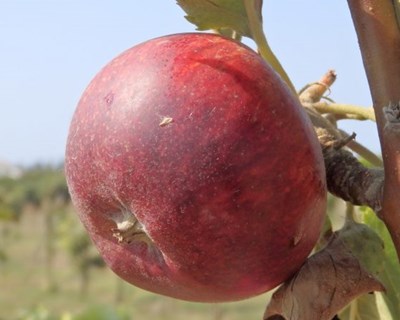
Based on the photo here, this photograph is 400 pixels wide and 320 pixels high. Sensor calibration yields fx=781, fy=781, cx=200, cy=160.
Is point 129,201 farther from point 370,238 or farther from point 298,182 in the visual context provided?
point 370,238

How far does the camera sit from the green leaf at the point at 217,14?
113 centimetres

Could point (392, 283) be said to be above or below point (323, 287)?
below

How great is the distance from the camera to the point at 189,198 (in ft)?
2.86

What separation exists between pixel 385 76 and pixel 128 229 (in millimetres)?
358

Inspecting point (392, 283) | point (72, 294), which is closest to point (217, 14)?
point (392, 283)

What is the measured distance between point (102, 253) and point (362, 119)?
0.44 metres

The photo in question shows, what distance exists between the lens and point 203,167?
87cm

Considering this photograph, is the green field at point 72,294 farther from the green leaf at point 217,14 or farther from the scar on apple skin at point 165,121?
the scar on apple skin at point 165,121

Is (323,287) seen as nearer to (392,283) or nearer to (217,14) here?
(392,283)

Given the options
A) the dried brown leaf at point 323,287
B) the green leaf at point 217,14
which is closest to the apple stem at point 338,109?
the green leaf at point 217,14

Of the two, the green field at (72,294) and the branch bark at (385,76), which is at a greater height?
the branch bark at (385,76)

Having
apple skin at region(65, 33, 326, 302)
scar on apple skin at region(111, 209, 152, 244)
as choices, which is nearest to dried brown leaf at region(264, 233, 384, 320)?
apple skin at region(65, 33, 326, 302)

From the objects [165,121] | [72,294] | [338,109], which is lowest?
[72,294]

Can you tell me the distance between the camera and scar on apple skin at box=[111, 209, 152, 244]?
A: 952 millimetres
